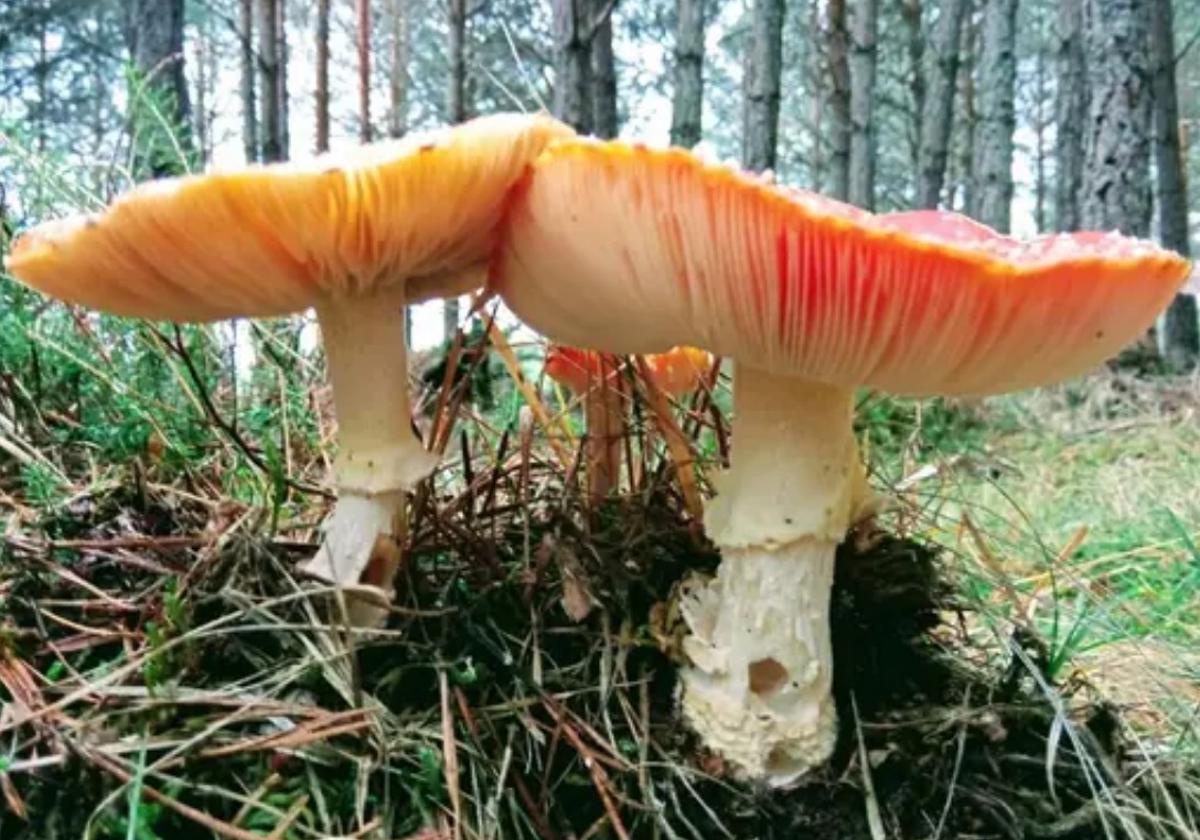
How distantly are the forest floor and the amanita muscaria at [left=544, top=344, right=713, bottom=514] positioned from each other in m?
0.06

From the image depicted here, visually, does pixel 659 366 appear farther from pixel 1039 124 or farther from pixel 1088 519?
pixel 1039 124

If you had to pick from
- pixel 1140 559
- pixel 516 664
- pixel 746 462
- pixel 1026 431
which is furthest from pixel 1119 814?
pixel 1026 431

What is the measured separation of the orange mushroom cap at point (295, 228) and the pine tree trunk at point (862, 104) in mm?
8228

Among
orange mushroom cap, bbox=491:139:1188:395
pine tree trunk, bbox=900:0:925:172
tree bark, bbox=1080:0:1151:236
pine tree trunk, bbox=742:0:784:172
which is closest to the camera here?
orange mushroom cap, bbox=491:139:1188:395

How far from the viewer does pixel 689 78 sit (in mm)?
5715

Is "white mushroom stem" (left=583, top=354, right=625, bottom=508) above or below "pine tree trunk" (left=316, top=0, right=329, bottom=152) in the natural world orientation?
below

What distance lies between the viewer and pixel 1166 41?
8.80 metres

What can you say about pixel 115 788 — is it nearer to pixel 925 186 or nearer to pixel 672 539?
pixel 672 539

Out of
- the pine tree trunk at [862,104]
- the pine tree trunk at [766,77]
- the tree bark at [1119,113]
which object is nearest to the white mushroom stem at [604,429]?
the tree bark at [1119,113]

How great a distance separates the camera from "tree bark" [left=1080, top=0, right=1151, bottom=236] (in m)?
5.26

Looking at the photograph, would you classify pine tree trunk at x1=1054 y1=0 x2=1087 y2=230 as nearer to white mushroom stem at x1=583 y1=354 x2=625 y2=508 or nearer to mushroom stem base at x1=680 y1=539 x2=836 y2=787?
white mushroom stem at x1=583 y1=354 x2=625 y2=508

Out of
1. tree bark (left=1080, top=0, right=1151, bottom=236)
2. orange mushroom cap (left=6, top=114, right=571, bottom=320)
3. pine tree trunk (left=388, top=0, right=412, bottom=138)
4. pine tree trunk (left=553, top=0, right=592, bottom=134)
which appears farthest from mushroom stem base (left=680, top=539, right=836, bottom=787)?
pine tree trunk (left=388, top=0, right=412, bottom=138)

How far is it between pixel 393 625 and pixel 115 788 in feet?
1.20

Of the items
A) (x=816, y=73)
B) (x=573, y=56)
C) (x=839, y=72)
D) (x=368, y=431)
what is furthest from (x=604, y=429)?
(x=816, y=73)
